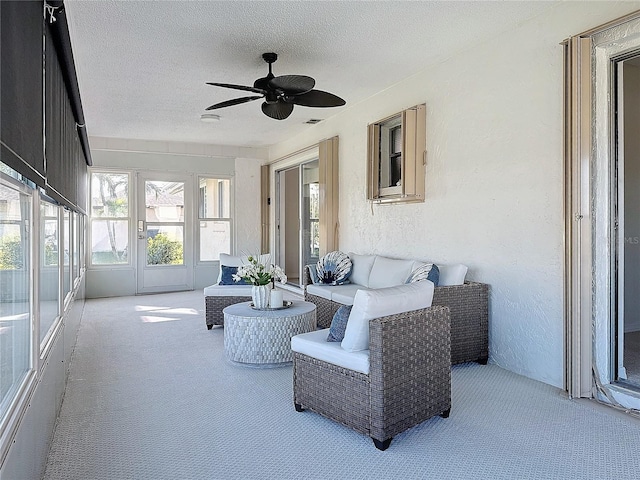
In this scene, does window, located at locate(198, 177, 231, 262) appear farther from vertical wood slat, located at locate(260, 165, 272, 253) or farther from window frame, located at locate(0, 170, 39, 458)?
window frame, located at locate(0, 170, 39, 458)

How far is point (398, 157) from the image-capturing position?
4859mm

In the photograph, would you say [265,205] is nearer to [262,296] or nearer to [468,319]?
[262,296]

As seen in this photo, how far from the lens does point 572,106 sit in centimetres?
300

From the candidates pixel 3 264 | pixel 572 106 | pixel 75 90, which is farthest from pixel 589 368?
pixel 75 90

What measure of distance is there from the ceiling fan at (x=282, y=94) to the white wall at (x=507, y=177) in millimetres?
1144

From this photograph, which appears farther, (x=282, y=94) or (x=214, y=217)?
(x=214, y=217)

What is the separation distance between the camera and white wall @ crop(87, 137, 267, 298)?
25.5 feet

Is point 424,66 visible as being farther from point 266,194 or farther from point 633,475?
point 266,194

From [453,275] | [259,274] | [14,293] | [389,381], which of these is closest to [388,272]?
[453,275]

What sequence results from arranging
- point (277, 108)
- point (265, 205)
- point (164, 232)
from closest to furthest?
point (277, 108) < point (164, 232) < point (265, 205)

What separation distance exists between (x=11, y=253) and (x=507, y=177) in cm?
334

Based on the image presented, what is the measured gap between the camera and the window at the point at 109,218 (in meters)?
7.75

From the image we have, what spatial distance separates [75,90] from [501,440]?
3.65 m

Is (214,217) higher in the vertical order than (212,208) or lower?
lower
